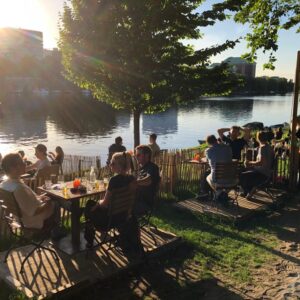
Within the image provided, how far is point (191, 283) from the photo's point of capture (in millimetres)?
5422

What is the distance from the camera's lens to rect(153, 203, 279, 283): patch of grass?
598 cm

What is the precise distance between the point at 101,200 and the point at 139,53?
8.05 m

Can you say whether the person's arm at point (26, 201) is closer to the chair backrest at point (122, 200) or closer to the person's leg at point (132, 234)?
the chair backrest at point (122, 200)

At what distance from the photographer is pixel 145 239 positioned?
6.70m

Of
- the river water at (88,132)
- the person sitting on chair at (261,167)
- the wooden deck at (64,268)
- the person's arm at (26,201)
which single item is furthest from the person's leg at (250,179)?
the river water at (88,132)

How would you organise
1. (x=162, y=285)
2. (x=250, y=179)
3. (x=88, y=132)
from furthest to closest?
(x=88, y=132)
(x=250, y=179)
(x=162, y=285)

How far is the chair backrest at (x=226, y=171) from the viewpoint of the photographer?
845 cm

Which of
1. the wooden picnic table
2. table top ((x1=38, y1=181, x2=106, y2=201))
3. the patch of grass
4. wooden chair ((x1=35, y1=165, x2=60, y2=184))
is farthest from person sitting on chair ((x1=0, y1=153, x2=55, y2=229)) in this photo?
wooden chair ((x1=35, y1=165, x2=60, y2=184))

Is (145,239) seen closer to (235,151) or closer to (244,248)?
(244,248)

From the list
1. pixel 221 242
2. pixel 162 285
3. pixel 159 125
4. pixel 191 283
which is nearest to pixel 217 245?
pixel 221 242

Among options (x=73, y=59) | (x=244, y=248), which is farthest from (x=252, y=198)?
(x=73, y=59)

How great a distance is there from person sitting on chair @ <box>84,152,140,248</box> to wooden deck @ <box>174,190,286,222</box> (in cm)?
281

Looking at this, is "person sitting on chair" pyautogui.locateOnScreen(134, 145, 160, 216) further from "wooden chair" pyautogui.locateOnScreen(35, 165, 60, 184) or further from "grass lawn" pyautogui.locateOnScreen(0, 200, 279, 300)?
"wooden chair" pyautogui.locateOnScreen(35, 165, 60, 184)

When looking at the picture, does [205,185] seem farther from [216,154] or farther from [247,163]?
[216,154]
